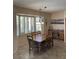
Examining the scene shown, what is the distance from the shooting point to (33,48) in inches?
267

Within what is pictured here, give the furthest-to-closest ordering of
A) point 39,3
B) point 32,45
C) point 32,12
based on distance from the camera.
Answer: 1. point 32,12
2. point 39,3
3. point 32,45

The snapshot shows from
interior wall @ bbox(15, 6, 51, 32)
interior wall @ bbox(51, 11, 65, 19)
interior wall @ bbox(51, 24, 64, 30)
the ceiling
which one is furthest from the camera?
interior wall @ bbox(51, 24, 64, 30)

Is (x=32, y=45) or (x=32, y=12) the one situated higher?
(x=32, y=12)

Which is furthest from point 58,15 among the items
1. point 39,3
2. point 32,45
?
point 32,45

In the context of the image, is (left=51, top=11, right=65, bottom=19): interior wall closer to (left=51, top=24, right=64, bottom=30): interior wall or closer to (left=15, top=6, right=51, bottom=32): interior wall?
(left=15, top=6, right=51, bottom=32): interior wall

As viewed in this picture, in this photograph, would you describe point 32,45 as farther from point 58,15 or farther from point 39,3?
point 58,15

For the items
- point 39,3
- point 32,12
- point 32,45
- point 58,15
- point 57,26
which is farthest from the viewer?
point 57,26

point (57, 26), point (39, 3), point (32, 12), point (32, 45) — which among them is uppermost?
point (39, 3)

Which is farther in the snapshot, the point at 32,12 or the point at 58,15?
the point at 58,15

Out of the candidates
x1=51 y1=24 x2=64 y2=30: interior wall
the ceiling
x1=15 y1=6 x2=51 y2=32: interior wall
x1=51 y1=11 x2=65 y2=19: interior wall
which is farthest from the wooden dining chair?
x1=51 y1=11 x2=65 y2=19: interior wall

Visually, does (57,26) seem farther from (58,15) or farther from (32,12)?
(32,12)
